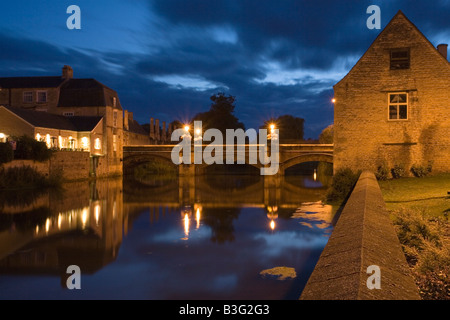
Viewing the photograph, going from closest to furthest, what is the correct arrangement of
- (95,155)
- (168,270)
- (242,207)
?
(168,270)
(242,207)
(95,155)

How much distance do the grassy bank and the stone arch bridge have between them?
22424 mm

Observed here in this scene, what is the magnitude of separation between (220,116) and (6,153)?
173 ft

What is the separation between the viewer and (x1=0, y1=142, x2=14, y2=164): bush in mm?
29969

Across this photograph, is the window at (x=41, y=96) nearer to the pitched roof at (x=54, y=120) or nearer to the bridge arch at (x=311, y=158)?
the pitched roof at (x=54, y=120)

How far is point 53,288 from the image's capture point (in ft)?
29.2

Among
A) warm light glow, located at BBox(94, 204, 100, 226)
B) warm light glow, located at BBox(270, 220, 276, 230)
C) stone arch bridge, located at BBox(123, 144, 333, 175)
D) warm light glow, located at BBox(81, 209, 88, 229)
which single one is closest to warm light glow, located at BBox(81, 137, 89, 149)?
stone arch bridge, located at BBox(123, 144, 333, 175)

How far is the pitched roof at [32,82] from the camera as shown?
49.5 meters

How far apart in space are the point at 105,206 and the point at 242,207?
28.6 feet

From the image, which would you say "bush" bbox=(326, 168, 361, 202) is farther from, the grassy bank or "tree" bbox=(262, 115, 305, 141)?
"tree" bbox=(262, 115, 305, 141)

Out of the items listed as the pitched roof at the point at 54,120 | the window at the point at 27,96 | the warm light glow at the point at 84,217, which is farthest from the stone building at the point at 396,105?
the window at the point at 27,96

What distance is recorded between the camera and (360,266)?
4.51m

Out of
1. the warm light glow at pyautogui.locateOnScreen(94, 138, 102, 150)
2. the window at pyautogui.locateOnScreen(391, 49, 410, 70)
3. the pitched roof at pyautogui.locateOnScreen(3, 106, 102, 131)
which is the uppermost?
the window at pyautogui.locateOnScreen(391, 49, 410, 70)

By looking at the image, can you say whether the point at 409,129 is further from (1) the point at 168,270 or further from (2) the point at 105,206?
(2) the point at 105,206
